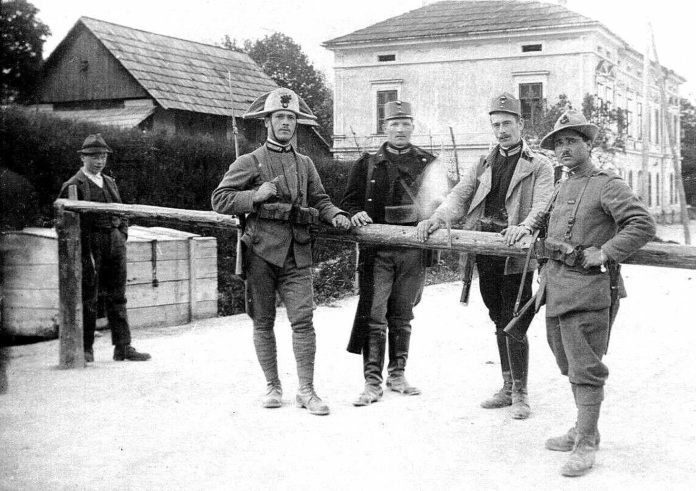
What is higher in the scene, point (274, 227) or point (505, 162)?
point (505, 162)

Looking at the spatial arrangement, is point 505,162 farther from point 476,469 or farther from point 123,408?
point 123,408

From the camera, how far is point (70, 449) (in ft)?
13.7

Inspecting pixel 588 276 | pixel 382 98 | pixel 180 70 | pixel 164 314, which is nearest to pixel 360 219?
pixel 588 276

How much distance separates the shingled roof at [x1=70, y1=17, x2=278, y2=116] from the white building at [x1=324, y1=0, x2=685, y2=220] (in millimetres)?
2791

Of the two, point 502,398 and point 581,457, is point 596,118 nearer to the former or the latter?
point 502,398

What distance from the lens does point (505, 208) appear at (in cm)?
499

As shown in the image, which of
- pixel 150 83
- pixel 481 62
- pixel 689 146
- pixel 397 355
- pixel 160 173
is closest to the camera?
pixel 397 355

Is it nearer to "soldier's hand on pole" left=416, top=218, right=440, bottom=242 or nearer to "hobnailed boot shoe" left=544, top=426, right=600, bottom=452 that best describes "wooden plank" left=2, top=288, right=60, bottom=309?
"soldier's hand on pole" left=416, top=218, right=440, bottom=242

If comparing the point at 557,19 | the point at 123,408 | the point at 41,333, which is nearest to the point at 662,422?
the point at 123,408

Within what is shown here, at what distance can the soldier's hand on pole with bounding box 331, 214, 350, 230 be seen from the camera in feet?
17.0

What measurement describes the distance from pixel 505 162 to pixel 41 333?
481cm

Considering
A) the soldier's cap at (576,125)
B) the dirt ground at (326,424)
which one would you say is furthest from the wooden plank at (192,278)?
the soldier's cap at (576,125)

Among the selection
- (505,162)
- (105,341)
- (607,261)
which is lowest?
(105,341)

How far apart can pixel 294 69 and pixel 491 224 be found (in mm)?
27973
